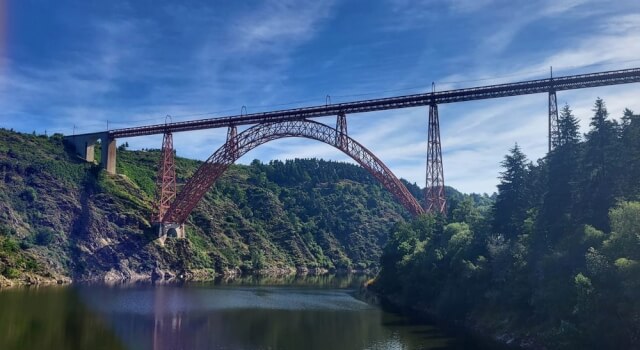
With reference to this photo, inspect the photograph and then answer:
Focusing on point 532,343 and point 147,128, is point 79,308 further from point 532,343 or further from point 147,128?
point 147,128

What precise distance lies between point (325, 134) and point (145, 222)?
117 ft

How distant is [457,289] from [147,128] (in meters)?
51.9

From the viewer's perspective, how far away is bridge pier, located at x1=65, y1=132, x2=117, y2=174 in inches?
3135

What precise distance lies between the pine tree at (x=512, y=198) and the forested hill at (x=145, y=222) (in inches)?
1011

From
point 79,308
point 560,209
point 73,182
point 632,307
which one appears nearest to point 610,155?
point 560,209

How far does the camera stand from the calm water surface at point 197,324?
27.1 m

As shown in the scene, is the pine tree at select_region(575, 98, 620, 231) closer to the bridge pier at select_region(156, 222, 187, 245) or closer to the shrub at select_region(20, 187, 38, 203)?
the bridge pier at select_region(156, 222, 187, 245)

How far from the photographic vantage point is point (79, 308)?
3738 cm

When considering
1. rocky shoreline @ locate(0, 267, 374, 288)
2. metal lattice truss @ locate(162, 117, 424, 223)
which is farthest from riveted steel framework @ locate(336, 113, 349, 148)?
rocky shoreline @ locate(0, 267, 374, 288)

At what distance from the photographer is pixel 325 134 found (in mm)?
55656

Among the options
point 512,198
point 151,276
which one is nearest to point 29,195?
point 151,276

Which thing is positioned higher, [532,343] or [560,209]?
[560,209]

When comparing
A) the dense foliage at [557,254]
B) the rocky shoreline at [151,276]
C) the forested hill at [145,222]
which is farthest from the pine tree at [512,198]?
the rocky shoreline at [151,276]

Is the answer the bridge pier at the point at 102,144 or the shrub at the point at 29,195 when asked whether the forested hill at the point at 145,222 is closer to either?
the shrub at the point at 29,195
